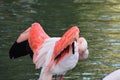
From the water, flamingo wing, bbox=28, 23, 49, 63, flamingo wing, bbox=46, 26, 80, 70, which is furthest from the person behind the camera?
the water

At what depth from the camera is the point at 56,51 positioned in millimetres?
6281

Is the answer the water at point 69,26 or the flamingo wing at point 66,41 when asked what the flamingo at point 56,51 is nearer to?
the flamingo wing at point 66,41

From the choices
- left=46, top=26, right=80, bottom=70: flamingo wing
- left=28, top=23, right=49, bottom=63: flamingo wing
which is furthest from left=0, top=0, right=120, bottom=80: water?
left=46, top=26, right=80, bottom=70: flamingo wing

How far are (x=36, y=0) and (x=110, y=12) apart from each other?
2999 mm

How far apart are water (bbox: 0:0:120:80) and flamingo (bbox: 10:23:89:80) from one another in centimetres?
209

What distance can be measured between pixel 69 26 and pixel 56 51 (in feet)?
22.7

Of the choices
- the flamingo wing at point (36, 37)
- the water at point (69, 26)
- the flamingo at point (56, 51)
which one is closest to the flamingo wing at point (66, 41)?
the flamingo at point (56, 51)

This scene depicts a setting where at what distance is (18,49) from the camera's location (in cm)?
720

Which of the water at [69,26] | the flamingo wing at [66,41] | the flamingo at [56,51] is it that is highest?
the flamingo wing at [66,41]

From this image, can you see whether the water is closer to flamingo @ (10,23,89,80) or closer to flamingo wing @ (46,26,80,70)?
flamingo @ (10,23,89,80)

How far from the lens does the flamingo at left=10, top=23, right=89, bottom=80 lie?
6.21m

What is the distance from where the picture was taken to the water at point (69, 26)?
30.5ft

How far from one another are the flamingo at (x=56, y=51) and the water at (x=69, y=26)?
2092 millimetres

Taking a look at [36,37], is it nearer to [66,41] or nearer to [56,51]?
[56,51]
